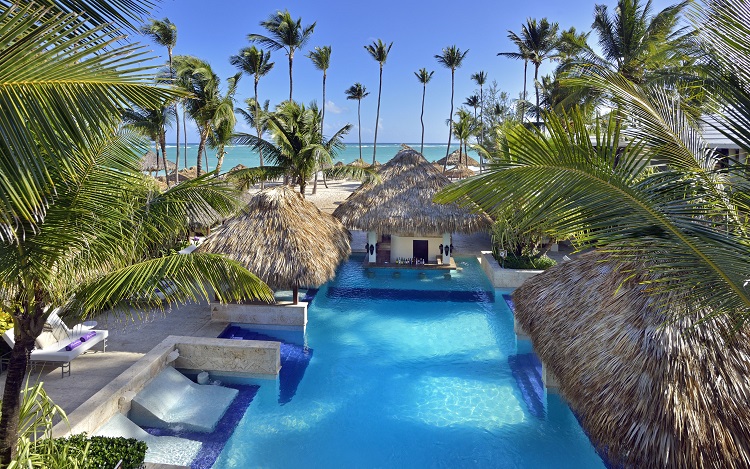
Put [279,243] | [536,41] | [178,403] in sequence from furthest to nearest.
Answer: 1. [536,41]
2. [279,243]
3. [178,403]

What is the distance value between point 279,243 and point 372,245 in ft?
17.4

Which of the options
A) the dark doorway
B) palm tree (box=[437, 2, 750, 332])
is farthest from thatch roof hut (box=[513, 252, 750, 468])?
the dark doorway

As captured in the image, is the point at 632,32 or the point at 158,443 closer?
the point at 158,443

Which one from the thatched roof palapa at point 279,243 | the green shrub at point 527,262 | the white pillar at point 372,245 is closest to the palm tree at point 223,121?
the white pillar at point 372,245

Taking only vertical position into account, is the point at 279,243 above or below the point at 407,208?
below

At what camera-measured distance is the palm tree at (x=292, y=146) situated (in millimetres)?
13852

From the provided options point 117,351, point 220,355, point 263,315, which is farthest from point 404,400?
point 117,351

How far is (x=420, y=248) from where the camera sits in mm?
15570

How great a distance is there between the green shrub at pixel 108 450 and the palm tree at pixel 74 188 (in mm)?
775

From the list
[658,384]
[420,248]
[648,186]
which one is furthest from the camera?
[420,248]

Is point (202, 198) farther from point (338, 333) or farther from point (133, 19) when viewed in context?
point (338, 333)

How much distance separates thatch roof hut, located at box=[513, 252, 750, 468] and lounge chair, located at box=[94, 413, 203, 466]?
4875mm

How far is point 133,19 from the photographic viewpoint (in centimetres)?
255

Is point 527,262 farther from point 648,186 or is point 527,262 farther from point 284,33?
point 284,33
